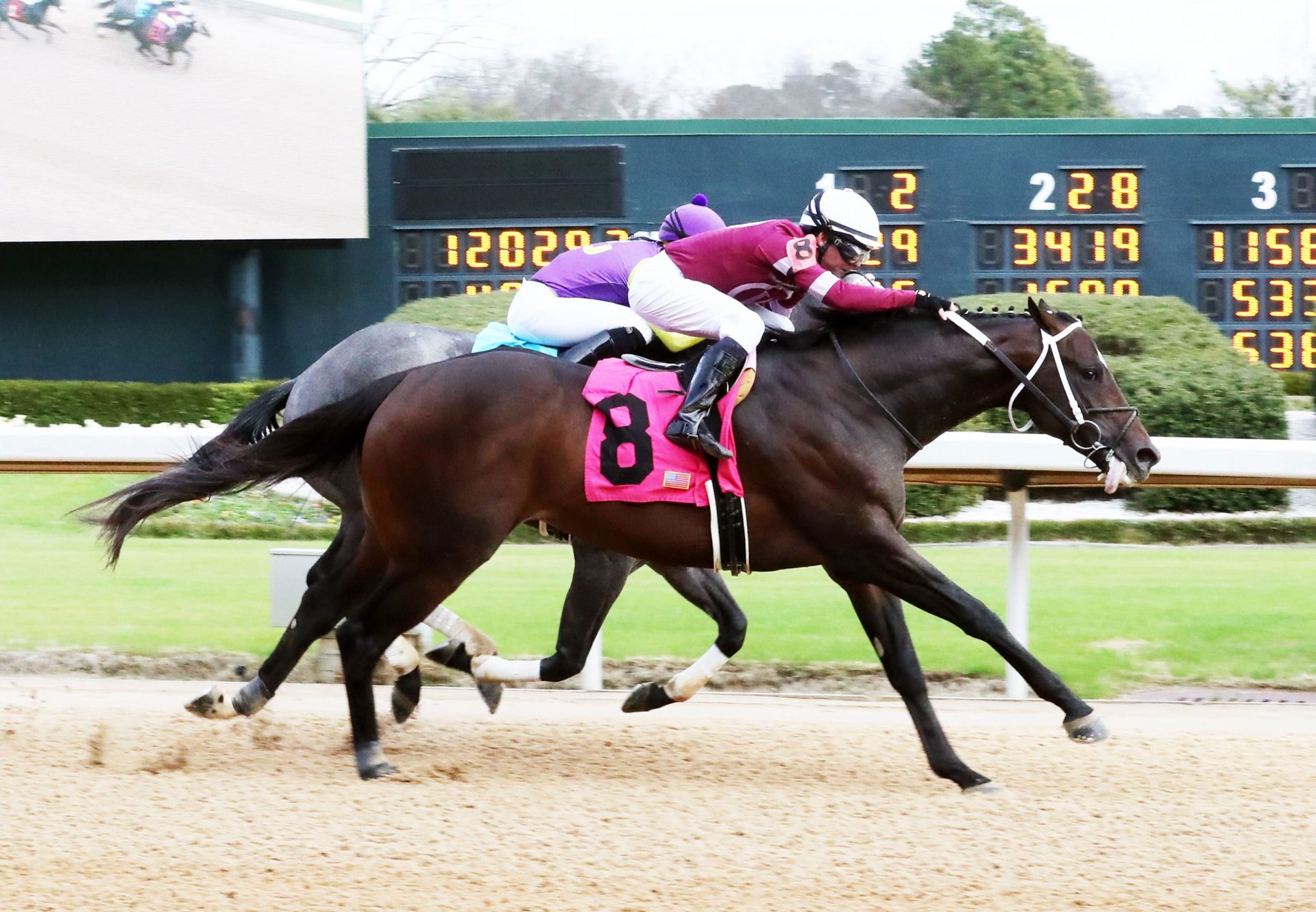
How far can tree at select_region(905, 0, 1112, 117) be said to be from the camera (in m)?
27.6

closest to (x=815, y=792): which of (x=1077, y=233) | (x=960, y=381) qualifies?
(x=960, y=381)

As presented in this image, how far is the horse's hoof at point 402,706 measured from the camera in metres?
5.37

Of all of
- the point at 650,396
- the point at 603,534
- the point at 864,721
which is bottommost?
the point at 864,721

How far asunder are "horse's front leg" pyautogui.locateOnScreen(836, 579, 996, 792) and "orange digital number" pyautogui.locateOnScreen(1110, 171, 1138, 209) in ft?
29.2

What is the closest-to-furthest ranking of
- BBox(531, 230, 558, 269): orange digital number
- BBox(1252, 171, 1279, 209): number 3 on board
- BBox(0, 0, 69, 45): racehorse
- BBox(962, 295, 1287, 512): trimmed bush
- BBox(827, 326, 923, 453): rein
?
BBox(827, 326, 923, 453): rein → BBox(962, 295, 1287, 512): trimmed bush → BBox(1252, 171, 1279, 209): number 3 on board → BBox(531, 230, 558, 269): orange digital number → BBox(0, 0, 69, 45): racehorse

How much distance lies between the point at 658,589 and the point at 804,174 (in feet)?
19.9

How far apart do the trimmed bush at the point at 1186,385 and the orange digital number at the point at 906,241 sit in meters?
0.97

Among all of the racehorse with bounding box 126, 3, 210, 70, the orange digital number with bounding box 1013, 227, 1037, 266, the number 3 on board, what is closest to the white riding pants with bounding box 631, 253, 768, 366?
the orange digital number with bounding box 1013, 227, 1037, 266

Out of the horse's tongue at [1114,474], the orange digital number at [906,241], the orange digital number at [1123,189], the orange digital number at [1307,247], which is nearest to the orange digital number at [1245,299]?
the orange digital number at [1307,247]

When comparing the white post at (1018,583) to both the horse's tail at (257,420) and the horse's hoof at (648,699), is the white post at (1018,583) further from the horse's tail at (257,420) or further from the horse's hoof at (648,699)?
the horse's tail at (257,420)


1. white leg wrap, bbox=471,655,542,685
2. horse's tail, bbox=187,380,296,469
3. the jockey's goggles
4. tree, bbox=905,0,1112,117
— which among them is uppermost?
tree, bbox=905,0,1112,117

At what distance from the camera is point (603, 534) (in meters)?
4.70

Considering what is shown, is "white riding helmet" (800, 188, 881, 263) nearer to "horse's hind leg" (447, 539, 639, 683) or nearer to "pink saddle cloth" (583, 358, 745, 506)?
"pink saddle cloth" (583, 358, 745, 506)

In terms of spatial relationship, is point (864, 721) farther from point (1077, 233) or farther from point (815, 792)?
point (1077, 233)
